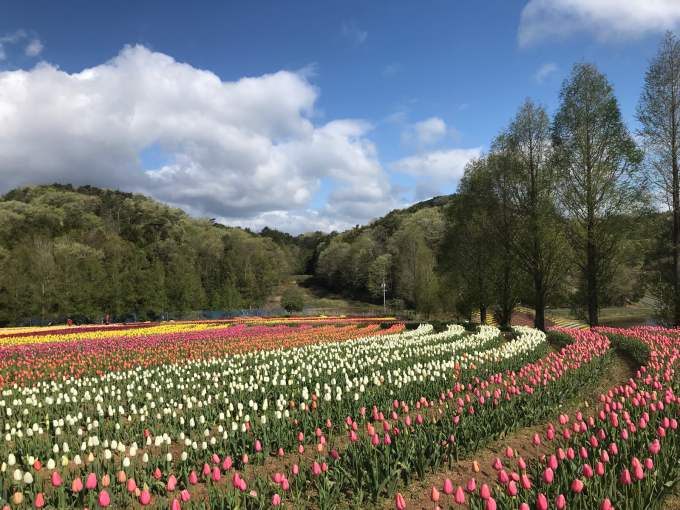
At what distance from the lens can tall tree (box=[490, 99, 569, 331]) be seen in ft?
67.3

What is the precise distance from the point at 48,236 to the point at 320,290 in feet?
209

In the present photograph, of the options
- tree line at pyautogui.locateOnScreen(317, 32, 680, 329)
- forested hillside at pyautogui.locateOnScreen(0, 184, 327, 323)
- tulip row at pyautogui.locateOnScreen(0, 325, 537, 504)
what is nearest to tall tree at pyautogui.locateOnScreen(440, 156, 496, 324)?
tree line at pyautogui.locateOnScreen(317, 32, 680, 329)

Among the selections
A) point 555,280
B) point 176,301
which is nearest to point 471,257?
point 555,280

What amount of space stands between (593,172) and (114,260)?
50.4m

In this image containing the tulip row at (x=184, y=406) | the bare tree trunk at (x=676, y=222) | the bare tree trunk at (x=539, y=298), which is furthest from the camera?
the bare tree trunk at (x=539, y=298)

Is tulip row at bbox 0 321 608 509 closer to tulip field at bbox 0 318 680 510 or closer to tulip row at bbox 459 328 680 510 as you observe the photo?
tulip field at bbox 0 318 680 510

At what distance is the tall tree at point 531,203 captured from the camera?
808 inches

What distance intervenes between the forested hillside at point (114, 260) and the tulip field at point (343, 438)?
1430 inches

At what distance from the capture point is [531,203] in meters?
21.5

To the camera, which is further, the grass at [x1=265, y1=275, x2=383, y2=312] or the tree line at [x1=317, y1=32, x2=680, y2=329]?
the grass at [x1=265, y1=275, x2=383, y2=312]

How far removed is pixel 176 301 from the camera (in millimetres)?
49844

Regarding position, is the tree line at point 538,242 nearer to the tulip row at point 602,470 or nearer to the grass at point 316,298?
the tulip row at point 602,470

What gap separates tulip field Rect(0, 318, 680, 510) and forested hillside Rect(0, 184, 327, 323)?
3633 centimetres

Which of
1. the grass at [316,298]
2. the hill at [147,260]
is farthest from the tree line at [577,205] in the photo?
the grass at [316,298]
